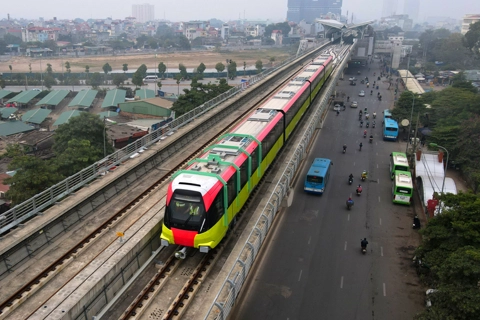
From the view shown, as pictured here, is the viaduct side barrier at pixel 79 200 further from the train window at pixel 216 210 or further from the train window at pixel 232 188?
the train window at pixel 232 188

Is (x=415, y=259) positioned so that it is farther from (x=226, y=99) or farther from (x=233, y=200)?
(x=226, y=99)

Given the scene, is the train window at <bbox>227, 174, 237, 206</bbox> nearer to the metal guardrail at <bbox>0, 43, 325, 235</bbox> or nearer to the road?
the road

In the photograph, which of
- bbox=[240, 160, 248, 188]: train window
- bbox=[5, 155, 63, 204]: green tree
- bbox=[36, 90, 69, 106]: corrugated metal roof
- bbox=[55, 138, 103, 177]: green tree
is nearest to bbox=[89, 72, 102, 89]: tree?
bbox=[36, 90, 69, 106]: corrugated metal roof

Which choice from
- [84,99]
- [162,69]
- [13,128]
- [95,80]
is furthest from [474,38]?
[13,128]

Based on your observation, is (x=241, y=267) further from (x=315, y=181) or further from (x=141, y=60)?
(x=141, y=60)

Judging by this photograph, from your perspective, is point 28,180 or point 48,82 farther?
point 48,82
